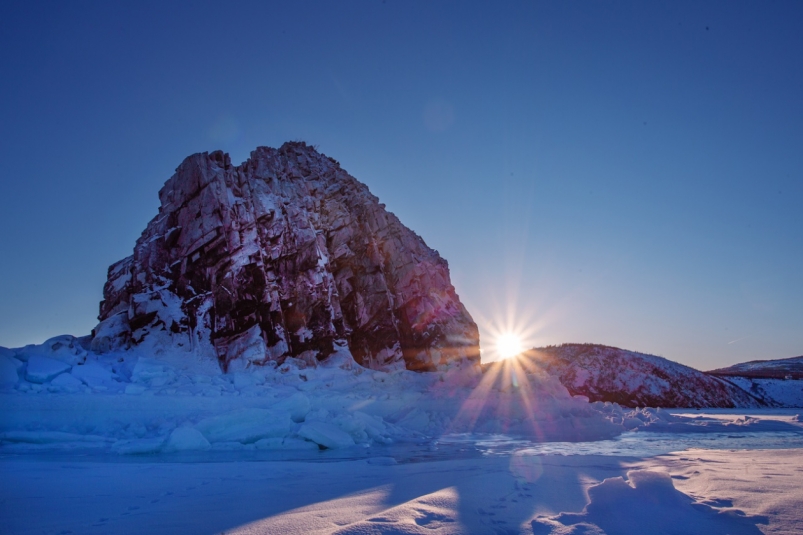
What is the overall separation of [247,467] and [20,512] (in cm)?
316

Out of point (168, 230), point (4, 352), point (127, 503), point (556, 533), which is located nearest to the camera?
point (556, 533)

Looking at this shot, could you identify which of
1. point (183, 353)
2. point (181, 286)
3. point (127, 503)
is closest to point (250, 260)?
point (181, 286)

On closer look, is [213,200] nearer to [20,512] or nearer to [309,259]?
[309,259]

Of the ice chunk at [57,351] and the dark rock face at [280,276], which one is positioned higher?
the dark rock face at [280,276]

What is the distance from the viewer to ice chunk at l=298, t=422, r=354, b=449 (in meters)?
10.0

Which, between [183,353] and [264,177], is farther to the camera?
[264,177]

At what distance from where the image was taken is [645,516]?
334 cm

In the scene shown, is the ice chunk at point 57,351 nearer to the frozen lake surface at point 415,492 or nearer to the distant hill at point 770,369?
the frozen lake surface at point 415,492

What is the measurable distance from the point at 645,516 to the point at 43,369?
684 inches

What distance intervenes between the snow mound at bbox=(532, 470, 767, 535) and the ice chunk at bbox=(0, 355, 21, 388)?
1605 centimetres

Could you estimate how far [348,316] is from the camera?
27750mm

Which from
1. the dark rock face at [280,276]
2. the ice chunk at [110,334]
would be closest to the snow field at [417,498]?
the ice chunk at [110,334]

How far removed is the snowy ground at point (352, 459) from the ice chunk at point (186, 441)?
0.03 metres

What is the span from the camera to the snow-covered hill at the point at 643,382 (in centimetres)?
3041
